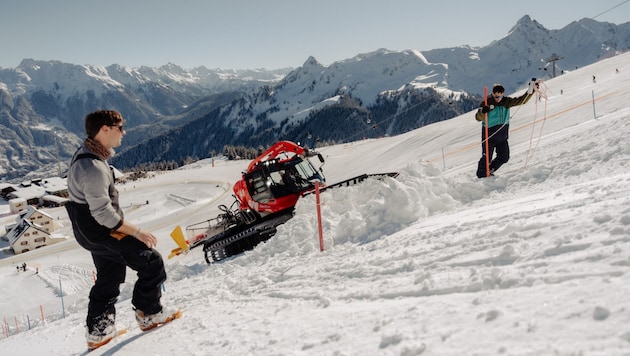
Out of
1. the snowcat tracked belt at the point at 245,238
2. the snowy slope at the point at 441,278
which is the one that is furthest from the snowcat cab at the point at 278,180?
the snowy slope at the point at 441,278

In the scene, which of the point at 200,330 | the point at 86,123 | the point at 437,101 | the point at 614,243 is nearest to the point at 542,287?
the point at 614,243

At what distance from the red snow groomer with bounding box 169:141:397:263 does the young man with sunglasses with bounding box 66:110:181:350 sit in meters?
7.44

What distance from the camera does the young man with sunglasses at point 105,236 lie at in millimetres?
3785

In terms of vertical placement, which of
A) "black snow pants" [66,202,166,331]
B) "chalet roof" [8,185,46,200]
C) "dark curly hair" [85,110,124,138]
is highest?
"chalet roof" [8,185,46,200]

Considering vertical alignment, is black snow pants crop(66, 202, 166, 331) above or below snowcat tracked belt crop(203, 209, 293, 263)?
above

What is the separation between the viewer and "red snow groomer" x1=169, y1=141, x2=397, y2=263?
12023mm

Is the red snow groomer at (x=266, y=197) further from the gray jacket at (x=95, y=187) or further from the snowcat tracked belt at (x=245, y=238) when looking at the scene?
the gray jacket at (x=95, y=187)

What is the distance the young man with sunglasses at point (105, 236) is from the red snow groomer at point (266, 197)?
293 inches

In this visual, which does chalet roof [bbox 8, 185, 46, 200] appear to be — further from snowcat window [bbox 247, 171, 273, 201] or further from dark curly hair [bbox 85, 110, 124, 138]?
dark curly hair [bbox 85, 110, 124, 138]

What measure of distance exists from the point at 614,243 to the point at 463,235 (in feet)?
5.67

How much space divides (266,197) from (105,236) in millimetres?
9179

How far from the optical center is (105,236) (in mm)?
3967

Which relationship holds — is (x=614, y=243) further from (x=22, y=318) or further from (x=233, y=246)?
(x=22, y=318)

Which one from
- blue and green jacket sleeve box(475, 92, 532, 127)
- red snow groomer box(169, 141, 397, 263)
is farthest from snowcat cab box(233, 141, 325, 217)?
blue and green jacket sleeve box(475, 92, 532, 127)
